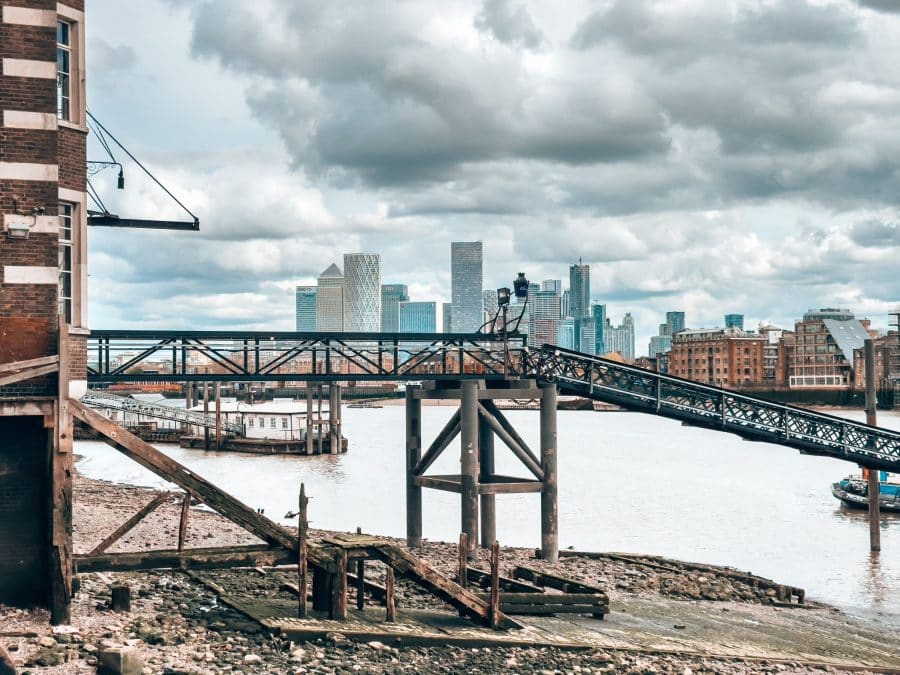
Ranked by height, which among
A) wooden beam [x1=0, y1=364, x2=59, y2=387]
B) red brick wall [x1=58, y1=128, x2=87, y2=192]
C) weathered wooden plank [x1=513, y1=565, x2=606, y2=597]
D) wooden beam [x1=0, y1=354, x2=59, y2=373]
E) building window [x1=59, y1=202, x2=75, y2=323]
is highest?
red brick wall [x1=58, y1=128, x2=87, y2=192]

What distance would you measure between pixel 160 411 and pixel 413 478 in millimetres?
73495

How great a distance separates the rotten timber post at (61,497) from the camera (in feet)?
64.8

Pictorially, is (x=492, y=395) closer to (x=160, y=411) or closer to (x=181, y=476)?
(x=181, y=476)

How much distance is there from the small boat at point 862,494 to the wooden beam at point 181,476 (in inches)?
1569

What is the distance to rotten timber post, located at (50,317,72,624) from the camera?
64.8 ft

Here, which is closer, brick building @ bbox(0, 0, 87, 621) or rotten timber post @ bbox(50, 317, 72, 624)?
rotten timber post @ bbox(50, 317, 72, 624)

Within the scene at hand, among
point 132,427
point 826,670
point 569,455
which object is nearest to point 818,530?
point 826,670

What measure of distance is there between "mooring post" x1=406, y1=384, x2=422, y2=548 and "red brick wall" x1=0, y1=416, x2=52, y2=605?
54.0 feet

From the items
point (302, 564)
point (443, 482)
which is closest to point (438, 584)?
point (302, 564)

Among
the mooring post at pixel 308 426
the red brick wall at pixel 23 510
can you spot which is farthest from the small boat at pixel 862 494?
the red brick wall at pixel 23 510

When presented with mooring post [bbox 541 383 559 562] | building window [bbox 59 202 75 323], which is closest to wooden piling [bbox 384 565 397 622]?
building window [bbox 59 202 75 323]

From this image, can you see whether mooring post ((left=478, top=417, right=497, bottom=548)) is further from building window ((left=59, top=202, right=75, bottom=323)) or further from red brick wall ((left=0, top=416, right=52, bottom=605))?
red brick wall ((left=0, top=416, right=52, bottom=605))

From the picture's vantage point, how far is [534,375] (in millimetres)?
36406

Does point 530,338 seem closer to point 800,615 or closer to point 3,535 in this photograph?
point 800,615
